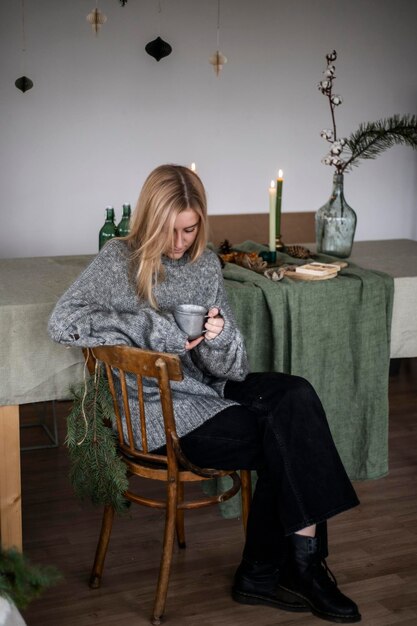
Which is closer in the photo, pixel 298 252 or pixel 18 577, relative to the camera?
pixel 18 577

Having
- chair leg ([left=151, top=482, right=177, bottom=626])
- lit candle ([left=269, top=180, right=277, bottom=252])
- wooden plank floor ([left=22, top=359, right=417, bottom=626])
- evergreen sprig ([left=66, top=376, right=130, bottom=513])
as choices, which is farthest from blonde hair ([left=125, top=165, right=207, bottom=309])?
wooden plank floor ([left=22, top=359, right=417, bottom=626])

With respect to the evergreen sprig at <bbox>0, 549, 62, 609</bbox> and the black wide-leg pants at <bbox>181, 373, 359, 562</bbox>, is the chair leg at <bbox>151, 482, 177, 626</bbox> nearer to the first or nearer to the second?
the black wide-leg pants at <bbox>181, 373, 359, 562</bbox>

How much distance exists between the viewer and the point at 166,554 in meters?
2.04

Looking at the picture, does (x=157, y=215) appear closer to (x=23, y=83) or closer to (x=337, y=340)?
(x=337, y=340)

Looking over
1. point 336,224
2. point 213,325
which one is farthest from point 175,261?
point 336,224

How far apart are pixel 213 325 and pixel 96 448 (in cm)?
41

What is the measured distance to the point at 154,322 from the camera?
80.4 inches

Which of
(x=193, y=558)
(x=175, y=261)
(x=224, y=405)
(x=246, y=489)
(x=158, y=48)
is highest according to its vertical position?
(x=158, y=48)

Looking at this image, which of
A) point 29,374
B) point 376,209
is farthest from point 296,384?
point 376,209

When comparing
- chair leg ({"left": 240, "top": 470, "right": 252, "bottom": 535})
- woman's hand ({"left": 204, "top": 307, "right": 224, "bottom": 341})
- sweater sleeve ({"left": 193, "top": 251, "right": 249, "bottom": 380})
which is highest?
woman's hand ({"left": 204, "top": 307, "right": 224, "bottom": 341})

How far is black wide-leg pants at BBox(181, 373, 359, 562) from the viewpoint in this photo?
2.03 meters

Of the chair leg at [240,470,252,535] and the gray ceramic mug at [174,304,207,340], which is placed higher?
the gray ceramic mug at [174,304,207,340]

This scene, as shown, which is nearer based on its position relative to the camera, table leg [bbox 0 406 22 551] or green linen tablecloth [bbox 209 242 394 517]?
table leg [bbox 0 406 22 551]

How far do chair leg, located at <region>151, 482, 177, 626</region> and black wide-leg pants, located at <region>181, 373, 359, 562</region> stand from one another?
0.11 metres
